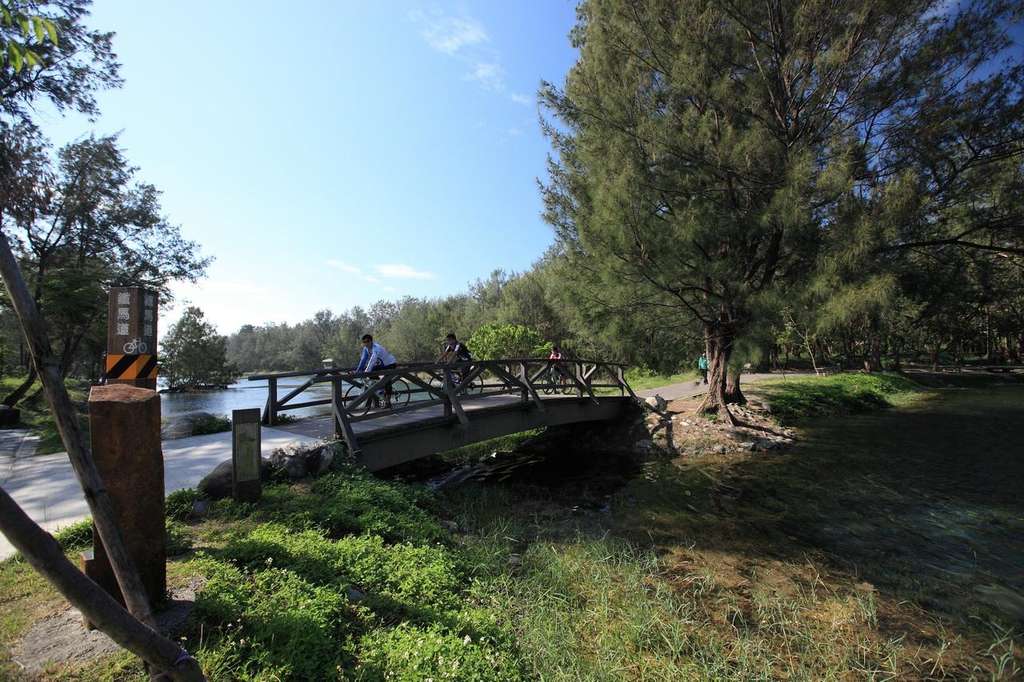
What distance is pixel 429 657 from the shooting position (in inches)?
117

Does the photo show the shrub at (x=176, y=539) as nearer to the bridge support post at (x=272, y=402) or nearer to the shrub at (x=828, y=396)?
the bridge support post at (x=272, y=402)

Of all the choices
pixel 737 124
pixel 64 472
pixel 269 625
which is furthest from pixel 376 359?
pixel 737 124

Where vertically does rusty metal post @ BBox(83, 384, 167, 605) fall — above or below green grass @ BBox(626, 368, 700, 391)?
above

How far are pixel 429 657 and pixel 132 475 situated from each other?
226 cm

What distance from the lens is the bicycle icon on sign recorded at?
3.82 m

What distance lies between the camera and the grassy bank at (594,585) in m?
3.08

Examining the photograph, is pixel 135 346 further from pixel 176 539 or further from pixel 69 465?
pixel 69 465

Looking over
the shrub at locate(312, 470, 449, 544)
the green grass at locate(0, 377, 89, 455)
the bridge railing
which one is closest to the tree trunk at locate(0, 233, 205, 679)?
the shrub at locate(312, 470, 449, 544)

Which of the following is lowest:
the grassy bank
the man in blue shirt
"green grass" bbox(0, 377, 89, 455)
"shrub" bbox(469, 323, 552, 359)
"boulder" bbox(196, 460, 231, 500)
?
the grassy bank

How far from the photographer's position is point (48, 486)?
5855 millimetres

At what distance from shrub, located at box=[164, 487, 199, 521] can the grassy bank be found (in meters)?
0.03

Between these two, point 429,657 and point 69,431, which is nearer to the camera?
point 69,431

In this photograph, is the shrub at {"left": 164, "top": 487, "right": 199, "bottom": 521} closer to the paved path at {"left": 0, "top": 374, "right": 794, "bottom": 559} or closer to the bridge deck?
the paved path at {"left": 0, "top": 374, "right": 794, "bottom": 559}

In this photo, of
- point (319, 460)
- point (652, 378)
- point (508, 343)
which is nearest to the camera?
point (319, 460)
